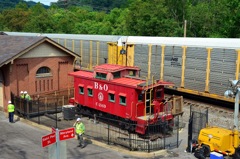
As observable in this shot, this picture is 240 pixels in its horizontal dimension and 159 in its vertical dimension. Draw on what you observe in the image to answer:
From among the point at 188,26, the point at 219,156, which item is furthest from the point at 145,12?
the point at 219,156

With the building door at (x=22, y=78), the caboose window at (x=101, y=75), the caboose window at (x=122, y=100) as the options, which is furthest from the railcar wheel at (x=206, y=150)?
the building door at (x=22, y=78)

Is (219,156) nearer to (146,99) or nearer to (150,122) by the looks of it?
(150,122)

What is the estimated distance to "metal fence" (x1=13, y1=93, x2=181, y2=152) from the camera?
54.7ft

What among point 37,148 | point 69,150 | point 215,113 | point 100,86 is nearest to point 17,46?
point 100,86

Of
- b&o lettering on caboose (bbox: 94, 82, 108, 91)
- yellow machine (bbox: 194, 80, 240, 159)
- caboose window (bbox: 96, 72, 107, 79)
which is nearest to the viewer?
yellow machine (bbox: 194, 80, 240, 159)

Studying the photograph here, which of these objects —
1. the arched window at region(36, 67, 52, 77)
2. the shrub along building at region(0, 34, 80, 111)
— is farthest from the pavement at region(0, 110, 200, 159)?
the arched window at region(36, 67, 52, 77)

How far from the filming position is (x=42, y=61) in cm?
2508

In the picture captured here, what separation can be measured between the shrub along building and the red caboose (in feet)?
15.5

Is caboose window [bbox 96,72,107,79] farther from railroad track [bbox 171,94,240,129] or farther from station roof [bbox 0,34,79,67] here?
station roof [bbox 0,34,79,67]

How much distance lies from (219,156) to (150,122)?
5211 mm

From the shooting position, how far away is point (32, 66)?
24.5 m

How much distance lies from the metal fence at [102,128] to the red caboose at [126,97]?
0.57 m

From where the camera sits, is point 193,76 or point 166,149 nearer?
point 166,149

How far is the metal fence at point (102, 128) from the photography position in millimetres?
16672
